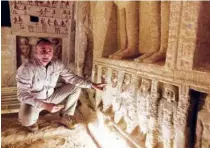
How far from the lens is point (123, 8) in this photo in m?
3.48

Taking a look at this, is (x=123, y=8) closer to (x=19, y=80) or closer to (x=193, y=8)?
(x=193, y=8)

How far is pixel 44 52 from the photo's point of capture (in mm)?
2812

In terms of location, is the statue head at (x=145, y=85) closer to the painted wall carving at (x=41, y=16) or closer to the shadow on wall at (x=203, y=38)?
the shadow on wall at (x=203, y=38)

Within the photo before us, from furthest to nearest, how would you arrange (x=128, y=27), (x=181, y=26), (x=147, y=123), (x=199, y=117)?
(x=128, y=27) < (x=147, y=123) < (x=181, y=26) < (x=199, y=117)

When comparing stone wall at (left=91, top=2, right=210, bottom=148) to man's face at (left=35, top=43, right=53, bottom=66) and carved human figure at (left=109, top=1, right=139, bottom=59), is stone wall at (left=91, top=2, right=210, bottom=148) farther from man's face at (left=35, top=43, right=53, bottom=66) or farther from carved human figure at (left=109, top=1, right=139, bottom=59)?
man's face at (left=35, top=43, right=53, bottom=66)

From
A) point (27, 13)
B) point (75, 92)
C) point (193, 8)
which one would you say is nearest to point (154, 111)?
point (193, 8)

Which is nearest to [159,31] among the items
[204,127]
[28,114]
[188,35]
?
[188,35]

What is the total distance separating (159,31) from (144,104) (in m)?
1.00

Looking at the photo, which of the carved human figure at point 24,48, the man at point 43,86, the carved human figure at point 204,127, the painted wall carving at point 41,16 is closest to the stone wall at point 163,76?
the carved human figure at point 204,127

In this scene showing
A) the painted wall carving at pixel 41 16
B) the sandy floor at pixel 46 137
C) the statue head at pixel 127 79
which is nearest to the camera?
the statue head at pixel 127 79

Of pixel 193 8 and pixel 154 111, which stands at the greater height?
pixel 193 8

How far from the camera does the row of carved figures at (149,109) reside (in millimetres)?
1996

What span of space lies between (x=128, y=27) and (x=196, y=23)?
1602 millimetres

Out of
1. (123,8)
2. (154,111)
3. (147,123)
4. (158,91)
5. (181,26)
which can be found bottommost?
(147,123)
